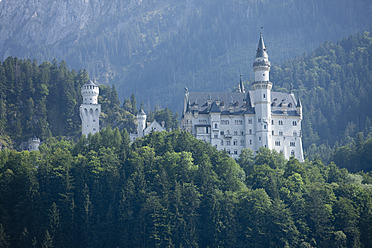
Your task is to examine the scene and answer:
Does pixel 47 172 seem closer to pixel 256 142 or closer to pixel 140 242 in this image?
pixel 140 242

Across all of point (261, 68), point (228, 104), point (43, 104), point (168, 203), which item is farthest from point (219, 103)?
point (43, 104)

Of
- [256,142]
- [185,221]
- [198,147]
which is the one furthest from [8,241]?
[256,142]

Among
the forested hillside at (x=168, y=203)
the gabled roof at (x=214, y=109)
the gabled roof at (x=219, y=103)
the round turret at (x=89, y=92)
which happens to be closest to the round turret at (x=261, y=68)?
the gabled roof at (x=219, y=103)

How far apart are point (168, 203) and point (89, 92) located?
125ft

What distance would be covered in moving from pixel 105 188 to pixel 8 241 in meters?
15.5

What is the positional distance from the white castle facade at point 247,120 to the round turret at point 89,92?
18.9 metres

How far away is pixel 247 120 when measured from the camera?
11138cm

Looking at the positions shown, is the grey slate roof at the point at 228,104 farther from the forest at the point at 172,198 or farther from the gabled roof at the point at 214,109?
the forest at the point at 172,198

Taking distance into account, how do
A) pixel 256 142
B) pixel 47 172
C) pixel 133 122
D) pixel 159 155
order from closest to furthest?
pixel 47 172, pixel 159 155, pixel 256 142, pixel 133 122

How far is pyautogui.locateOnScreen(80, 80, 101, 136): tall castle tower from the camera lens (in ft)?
392

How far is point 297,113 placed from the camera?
11525cm

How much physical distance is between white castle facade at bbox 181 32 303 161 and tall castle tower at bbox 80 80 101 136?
711 inches

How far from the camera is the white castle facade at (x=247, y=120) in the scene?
110688mm

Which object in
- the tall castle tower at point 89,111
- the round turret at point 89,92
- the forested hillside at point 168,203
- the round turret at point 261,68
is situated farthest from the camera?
the round turret at point 89,92
